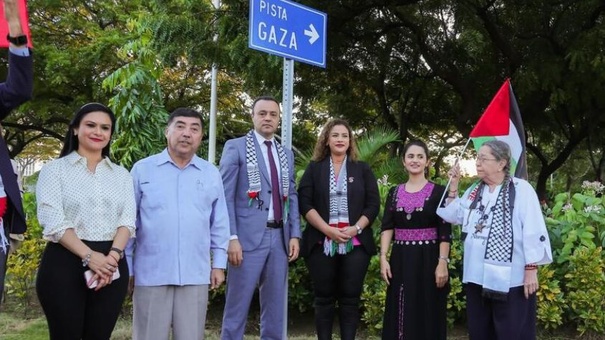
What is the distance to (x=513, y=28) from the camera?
500 inches

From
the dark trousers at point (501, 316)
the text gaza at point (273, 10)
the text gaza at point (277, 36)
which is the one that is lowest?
the dark trousers at point (501, 316)

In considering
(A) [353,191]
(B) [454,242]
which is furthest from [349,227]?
Answer: (B) [454,242]

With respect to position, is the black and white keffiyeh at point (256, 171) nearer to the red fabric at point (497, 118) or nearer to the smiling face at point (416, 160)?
the smiling face at point (416, 160)

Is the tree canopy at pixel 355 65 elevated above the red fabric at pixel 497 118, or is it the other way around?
the tree canopy at pixel 355 65

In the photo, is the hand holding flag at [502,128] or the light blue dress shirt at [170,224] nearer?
the light blue dress shirt at [170,224]

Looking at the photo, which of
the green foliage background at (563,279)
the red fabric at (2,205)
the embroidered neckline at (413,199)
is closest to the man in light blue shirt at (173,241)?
the red fabric at (2,205)

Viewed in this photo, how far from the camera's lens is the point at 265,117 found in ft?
13.3

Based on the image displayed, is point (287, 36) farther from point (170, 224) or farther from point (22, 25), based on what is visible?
point (22, 25)

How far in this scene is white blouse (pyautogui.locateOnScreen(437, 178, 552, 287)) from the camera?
11.3ft

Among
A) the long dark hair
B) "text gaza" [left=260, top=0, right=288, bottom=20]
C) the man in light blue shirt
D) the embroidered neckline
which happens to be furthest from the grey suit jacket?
the long dark hair

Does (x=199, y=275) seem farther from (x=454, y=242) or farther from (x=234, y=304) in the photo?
(x=454, y=242)

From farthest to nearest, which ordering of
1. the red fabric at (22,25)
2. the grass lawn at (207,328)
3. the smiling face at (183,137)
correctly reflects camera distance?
the grass lawn at (207,328) < the smiling face at (183,137) < the red fabric at (22,25)

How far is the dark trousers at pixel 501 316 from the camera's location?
3.47m

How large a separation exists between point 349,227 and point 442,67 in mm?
10057
